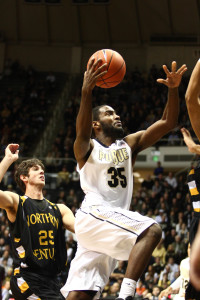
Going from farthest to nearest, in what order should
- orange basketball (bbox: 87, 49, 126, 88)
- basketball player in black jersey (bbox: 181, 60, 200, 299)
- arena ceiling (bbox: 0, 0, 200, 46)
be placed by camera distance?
arena ceiling (bbox: 0, 0, 200, 46)
orange basketball (bbox: 87, 49, 126, 88)
basketball player in black jersey (bbox: 181, 60, 200, 299)

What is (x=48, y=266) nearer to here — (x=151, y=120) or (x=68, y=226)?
(x=68, y=226)

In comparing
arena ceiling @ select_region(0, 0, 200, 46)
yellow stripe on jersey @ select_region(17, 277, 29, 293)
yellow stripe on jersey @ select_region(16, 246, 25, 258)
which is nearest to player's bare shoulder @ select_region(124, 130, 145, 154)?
→ yellow stripe on jersey @ select_region(16, 246, 25, 258)

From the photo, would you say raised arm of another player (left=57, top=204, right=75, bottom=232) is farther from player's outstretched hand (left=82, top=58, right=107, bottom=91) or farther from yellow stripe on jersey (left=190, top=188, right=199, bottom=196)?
yellow stripe on jersey (left=190, top=188, right=199, bottom=196)

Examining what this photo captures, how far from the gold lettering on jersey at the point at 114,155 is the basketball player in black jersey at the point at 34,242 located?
0.85m

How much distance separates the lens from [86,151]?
506 centimetres

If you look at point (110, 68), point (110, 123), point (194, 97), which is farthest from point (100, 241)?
point (110, 68)

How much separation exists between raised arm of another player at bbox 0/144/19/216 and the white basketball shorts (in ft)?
2.83

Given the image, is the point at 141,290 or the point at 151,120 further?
the point at 151,120

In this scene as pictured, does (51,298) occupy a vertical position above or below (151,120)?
below

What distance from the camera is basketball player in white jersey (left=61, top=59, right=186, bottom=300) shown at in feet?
15.2

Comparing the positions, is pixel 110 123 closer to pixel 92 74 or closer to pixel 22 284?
pixel 92 74

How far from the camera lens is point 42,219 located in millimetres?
5570

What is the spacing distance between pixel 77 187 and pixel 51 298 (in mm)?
11345

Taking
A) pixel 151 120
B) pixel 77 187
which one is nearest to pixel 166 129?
pixel 77 187
